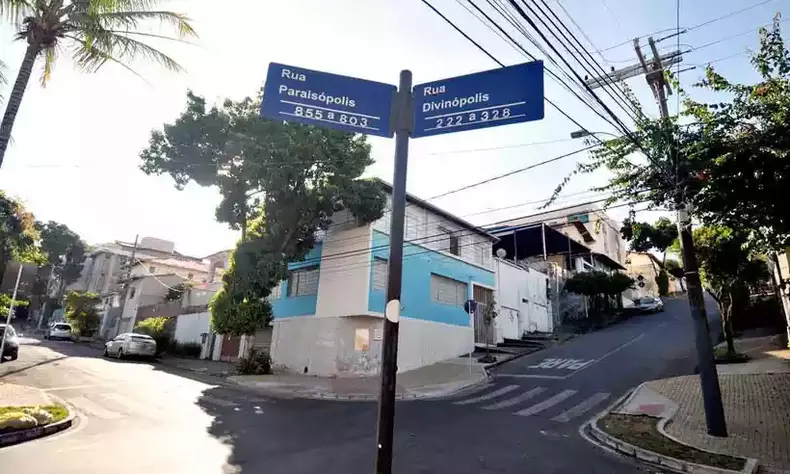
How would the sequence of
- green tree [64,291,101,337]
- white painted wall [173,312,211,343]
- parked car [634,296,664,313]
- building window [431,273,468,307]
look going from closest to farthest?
building window [431,273,468,307]
white painted wall [173,312,211,343]
parked car [634,296,664,313]
green tree [64,291,101,337]

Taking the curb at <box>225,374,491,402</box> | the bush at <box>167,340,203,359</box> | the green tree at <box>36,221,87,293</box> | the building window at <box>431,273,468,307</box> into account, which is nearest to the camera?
the curb at <box>225,374,491,402</box>

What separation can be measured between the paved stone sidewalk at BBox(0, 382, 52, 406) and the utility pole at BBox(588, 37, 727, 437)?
12969mm

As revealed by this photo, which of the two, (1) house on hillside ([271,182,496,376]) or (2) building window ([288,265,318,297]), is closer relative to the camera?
(1) house on hillside ([271,182,496,376])

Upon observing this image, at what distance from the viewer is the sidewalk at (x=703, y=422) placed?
6.97m

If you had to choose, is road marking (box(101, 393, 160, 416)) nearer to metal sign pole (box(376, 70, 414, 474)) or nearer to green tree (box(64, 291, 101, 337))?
metal sign pole (box(376, 70, 414, 474))

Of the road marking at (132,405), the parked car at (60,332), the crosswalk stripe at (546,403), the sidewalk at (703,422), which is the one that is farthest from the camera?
the parked car at (60,332)

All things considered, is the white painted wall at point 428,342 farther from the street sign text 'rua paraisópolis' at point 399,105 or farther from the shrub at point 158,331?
the shrub at point 158,331

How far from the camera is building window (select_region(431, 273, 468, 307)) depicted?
20689mm

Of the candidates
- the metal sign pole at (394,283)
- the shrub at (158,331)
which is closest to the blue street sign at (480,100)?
the metal sign pole at (394,283)

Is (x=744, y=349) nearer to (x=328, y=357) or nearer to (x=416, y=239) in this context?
(x=416, y=239)

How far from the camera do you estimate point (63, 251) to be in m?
50.3

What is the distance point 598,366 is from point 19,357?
2377 centimetres

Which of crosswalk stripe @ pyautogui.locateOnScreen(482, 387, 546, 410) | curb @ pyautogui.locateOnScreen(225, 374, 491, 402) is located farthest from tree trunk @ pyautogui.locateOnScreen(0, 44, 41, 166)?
crosswalk stripe @ pyautogui.locateOnScreen(482, 387, 546, 410)

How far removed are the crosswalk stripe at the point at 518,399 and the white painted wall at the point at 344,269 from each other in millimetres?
6854
